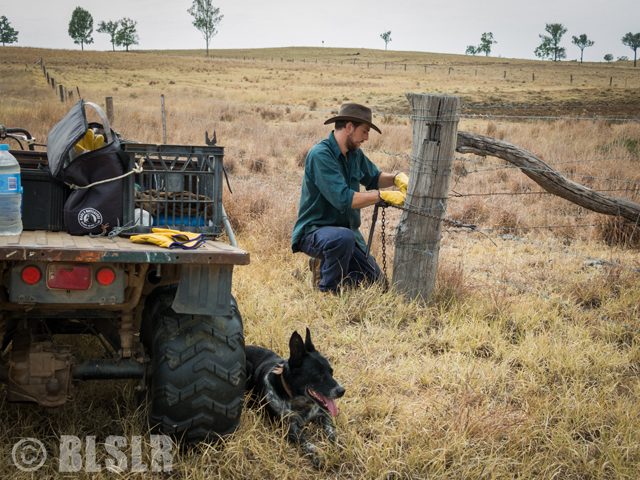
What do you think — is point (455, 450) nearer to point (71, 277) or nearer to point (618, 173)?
point (71, 277)

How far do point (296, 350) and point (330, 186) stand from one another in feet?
6.28

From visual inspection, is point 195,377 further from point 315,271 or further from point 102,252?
point 315,271

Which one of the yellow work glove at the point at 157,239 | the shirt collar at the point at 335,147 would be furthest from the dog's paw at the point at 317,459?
the shirt collar at the point at 335,147

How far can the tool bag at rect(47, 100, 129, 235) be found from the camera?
2.40m

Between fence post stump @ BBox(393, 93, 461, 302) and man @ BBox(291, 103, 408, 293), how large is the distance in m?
0.21

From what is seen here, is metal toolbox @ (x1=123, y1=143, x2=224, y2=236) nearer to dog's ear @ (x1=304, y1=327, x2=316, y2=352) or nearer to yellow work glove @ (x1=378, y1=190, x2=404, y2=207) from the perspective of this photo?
dog's ear @ (x1=304, y1=327, x2=316, y2=352)

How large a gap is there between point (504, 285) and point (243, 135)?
10.4 m

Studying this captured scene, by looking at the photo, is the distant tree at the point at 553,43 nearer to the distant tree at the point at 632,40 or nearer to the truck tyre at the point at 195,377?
the distant tree at the point at 632,40

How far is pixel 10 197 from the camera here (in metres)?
2.30

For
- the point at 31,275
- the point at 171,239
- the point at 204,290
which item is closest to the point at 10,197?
the point at 31,275

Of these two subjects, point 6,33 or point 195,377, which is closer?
point 195,377

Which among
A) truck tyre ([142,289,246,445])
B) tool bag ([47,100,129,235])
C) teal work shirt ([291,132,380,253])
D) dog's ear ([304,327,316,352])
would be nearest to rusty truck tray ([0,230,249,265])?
tool bag ([47,100,129,235])

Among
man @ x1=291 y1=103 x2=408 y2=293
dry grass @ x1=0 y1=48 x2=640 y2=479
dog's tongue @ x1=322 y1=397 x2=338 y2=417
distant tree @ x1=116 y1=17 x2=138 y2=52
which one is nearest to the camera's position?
dry grass @ x1=0 y1=48 x2=640 y2=479

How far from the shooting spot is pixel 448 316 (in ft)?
13.4
